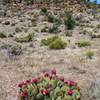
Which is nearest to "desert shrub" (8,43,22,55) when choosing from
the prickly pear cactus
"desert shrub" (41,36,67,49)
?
"desert shrub" (41,36,67,49)

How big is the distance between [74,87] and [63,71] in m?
3.87

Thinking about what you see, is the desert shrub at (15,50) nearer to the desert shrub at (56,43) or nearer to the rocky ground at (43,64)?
the rocky ground at (43,64)

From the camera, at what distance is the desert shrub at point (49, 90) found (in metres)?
8.62

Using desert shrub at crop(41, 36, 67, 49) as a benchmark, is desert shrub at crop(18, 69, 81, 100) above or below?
above

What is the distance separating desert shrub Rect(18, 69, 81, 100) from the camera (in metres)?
8.62

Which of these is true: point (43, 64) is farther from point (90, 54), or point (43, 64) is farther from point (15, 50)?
point (15, 50)

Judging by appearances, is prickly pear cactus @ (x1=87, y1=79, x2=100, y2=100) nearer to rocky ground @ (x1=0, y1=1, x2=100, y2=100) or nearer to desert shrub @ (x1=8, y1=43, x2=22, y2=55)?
rocky ground @ (x1=0, y1=1, x2=100, y2=100)

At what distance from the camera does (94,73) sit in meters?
12.5

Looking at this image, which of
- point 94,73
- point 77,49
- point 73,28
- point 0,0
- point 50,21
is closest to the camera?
point 94,73

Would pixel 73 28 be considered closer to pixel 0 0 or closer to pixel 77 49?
pixel 77 49

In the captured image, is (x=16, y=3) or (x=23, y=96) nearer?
(x=23, y=96)

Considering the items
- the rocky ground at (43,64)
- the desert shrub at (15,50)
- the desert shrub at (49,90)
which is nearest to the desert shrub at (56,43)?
the rocky ground at (43,64)

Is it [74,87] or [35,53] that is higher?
[74,87]

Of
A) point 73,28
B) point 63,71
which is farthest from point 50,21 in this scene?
point 63,71
